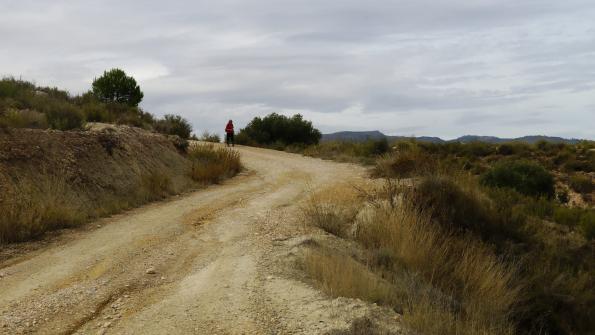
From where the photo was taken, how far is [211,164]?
1791cm

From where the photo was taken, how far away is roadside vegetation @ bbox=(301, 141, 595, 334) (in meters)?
6.12

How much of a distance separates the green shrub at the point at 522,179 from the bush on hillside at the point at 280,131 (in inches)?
786

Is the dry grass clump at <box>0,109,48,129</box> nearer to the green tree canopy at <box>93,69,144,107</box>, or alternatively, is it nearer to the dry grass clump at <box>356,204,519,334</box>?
the dry grass clump at <box>356,204,519,334</box>

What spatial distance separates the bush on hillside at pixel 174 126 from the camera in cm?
3027

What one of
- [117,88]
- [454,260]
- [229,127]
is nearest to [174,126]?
[229,127]

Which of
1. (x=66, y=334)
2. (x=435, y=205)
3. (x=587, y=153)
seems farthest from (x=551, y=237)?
(x=587, y=153)

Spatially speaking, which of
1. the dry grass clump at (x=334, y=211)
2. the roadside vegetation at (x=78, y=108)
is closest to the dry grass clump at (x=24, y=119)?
the roadside vegetation at (x=78, y=108)

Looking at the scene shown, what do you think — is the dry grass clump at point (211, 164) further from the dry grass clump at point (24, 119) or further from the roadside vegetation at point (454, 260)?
the roadside vegetation at point (454, 260)

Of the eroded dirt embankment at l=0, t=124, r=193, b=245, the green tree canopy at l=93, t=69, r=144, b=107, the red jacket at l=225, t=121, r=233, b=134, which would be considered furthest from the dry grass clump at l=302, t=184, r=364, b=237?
the green tree canopy at l=93, t=69, r=144, b=107

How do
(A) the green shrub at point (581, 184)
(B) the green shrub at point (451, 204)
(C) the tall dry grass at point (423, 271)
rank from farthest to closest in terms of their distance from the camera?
1. (A) the green shrub at point (581, 184)
2. (B) the green shrub at point (451, 204)
3. (C) the tall dry grass at point (423, 271)

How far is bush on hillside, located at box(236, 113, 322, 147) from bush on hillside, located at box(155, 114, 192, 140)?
20.1ft

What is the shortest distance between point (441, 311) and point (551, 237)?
829 centimetres

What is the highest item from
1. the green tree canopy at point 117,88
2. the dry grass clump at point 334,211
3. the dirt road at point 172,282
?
the green tree canopy at point 117,88

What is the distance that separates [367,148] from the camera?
1215 inches
